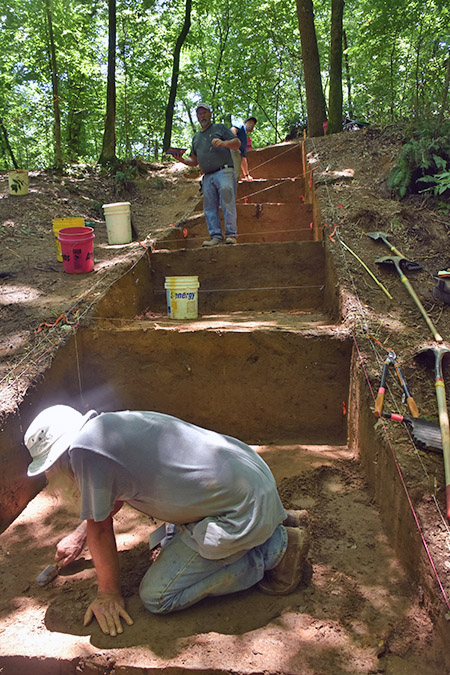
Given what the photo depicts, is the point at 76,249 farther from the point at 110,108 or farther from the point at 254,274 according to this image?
the point at 110,108

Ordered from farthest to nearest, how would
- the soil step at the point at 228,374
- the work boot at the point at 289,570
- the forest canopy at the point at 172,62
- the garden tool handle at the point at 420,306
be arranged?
the forest canopy at the point at 172,62 → the soil step at the point at 228,374 → the garden tool handle at the point at 420,306 → the work boot at the point at 289,570

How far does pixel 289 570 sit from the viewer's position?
216 centimetres

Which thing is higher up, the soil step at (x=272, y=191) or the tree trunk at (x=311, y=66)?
the tree trunk at (x=311, y=66)

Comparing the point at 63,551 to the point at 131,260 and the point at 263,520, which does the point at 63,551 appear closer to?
the point at 263,520

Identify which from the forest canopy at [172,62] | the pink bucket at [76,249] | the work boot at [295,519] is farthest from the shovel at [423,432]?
the forest canopy at [172,62]

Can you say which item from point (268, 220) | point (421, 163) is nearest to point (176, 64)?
point (268, 220)

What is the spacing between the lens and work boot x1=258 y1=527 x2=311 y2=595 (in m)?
2.16

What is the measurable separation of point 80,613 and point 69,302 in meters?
2.82

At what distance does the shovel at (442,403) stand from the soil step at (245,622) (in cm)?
53

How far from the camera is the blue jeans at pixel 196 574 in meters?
2.09

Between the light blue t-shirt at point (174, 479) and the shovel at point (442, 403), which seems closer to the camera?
the light blue t-shirt at point (174, 479)

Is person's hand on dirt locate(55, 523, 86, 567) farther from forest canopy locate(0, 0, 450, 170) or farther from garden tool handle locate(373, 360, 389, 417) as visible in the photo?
forest canopy locate(0, 0, 450, 170)

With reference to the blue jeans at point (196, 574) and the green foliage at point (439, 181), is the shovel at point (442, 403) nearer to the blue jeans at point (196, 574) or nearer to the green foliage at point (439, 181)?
the blue jeans at point (196, 574)

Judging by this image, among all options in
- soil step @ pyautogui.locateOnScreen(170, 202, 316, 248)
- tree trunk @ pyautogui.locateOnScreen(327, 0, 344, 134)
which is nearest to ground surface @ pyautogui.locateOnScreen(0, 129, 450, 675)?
soil step @ pyautogui.locateOnScreen(170, 202, 316, 248)
